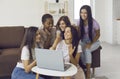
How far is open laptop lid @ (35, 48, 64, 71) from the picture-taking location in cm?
237

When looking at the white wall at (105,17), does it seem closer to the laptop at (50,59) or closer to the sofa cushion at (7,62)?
the sofa cushion at (7,62)

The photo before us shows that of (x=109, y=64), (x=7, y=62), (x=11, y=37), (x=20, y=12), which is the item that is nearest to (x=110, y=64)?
(x=109, y=64)

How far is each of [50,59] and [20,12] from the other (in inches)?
157

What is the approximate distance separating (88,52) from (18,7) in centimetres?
308

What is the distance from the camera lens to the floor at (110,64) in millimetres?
4116

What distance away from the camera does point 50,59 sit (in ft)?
7.94

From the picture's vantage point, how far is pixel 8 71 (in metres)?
3.73

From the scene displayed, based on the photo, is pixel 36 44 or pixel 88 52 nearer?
pixel 36 44

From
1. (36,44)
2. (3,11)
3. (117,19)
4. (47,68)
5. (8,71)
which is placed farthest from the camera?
(117,19)

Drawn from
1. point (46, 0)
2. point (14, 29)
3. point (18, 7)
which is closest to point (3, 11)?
point (18, 7)

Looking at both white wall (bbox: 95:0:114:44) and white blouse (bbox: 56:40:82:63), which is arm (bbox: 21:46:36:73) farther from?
white wall (bbox: 95:0:114:44)

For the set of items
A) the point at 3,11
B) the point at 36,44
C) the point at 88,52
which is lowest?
the point at 88,52

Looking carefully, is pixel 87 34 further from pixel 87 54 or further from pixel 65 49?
pixel 65 49

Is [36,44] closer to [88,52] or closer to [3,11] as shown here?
[88,52]
